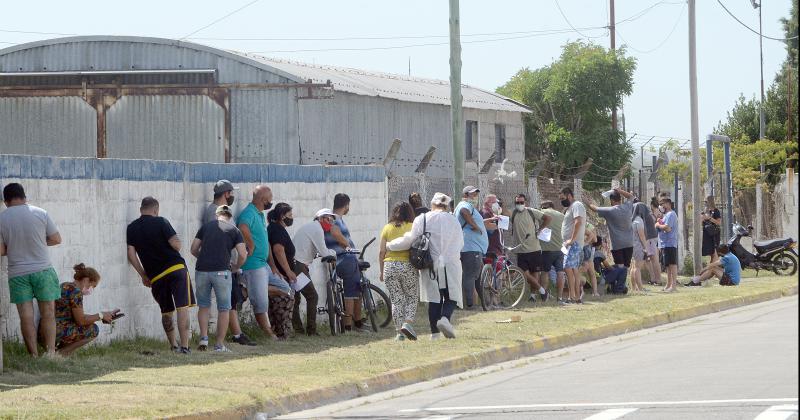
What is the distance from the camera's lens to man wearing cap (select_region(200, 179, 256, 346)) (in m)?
16.2

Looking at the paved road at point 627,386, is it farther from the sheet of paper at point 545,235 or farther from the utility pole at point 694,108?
the utility pole at point 694,108

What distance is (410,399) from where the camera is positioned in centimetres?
1293

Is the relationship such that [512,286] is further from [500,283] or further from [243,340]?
[243,340]

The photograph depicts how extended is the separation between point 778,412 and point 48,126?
2356cm

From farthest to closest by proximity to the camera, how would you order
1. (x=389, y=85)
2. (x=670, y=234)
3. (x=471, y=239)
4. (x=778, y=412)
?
(x=389, y=85), (x=670, y=234), (x=471, y=239), (x=778, y=412)

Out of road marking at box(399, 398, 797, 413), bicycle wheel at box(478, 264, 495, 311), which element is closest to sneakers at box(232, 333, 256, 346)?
road marking at box(399, 398, 797, 413)

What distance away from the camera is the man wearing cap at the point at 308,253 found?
58.4 feet

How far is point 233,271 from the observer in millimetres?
16516

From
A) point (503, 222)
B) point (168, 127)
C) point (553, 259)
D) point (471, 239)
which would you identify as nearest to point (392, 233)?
point (471, 239)

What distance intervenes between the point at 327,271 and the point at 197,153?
13328 millimetres

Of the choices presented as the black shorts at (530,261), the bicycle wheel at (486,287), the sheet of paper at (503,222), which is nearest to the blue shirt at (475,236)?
the bicycle wheel at (486,287)

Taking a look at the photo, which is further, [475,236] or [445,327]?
[475,236]

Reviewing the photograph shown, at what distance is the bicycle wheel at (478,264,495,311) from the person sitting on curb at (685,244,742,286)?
738 centimetres

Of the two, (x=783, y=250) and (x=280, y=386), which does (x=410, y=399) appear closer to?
(x=280, y=386)
